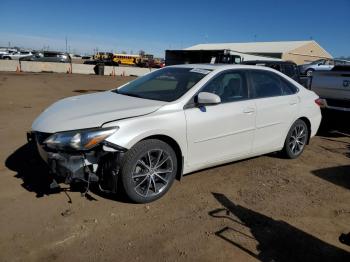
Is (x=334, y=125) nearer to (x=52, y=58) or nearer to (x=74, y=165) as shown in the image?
(x=74, y=165)

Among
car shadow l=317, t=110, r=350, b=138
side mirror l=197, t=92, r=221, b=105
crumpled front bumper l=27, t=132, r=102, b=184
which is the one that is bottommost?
car shadow l=317, t=110, r=350, b=138

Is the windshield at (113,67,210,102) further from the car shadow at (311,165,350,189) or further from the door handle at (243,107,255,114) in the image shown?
the car shadow at (311,165,350,189)

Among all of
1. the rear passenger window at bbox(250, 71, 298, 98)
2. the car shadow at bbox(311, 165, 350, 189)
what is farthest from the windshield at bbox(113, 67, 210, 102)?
the car shadow at bbox(311, 165, 350, 189)

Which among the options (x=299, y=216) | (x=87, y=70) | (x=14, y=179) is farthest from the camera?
(x=87, y=70)

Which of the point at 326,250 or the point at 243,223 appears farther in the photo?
the point at 243,223

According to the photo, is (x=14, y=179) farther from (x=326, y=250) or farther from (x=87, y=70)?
(x=87, y=70)

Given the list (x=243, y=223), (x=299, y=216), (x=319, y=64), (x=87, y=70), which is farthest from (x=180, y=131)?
(x=87, y=70)

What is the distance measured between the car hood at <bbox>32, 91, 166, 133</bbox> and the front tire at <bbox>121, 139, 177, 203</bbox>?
0.42 metres

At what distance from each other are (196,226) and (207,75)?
204 cm

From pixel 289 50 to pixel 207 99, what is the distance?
6003 cm

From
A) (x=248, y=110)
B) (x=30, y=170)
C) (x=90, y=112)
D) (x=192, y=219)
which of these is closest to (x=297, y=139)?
(x=248, y=110)

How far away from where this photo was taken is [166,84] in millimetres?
5160

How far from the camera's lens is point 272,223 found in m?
3.86

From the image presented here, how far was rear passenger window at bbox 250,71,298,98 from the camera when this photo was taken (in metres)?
5.32
